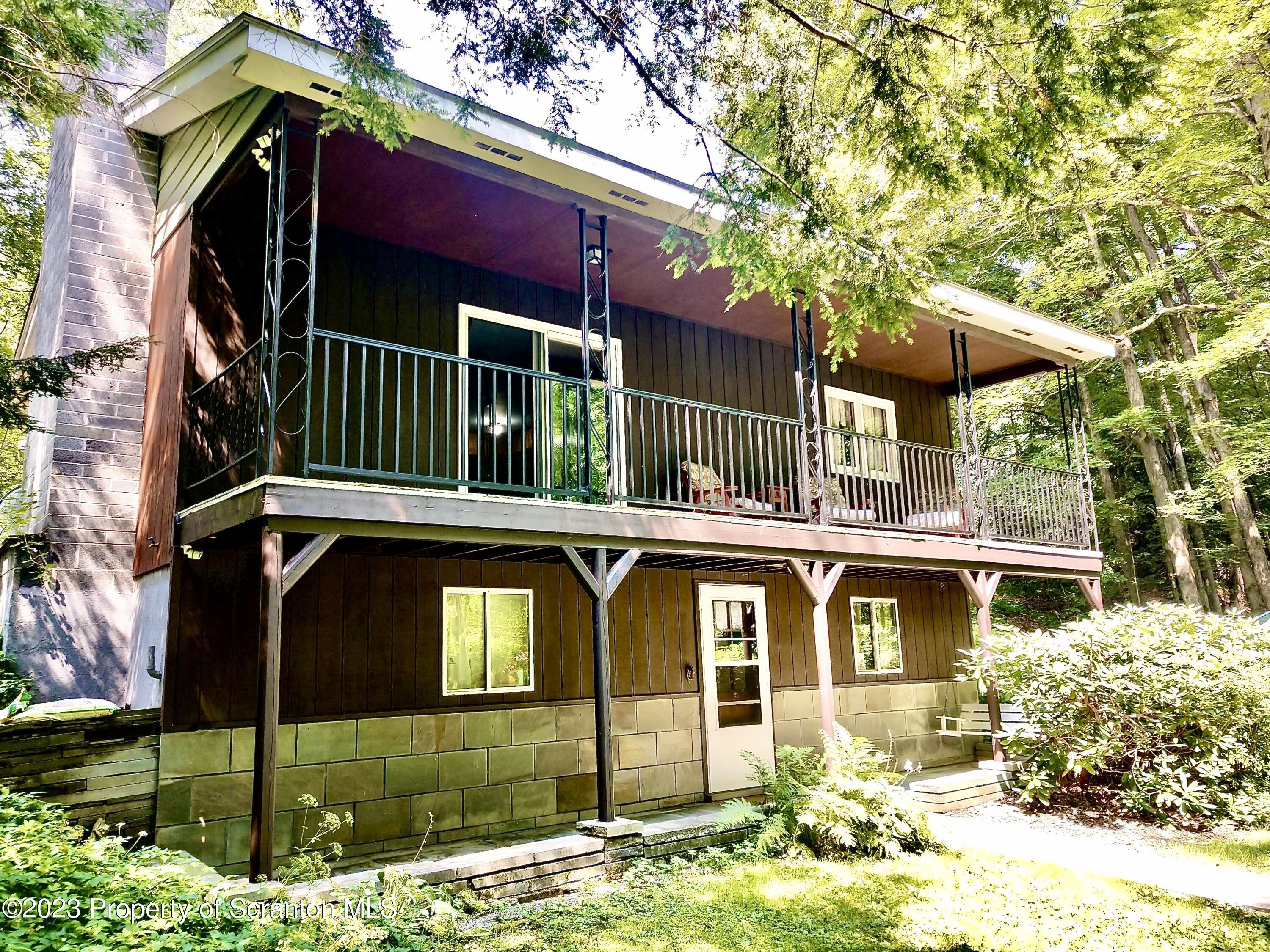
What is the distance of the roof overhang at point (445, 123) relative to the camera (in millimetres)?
5203

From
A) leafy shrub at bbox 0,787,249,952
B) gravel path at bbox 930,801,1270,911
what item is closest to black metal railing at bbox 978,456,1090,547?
gravel path at bbox 930,801,1270,911

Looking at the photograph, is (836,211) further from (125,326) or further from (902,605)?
(902,605)

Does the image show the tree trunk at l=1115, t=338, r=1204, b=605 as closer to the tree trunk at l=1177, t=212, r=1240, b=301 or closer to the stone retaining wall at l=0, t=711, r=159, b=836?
the tree trunk at l=1177, t=212, r=1240, b=301

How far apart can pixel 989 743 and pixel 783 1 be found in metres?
10.5

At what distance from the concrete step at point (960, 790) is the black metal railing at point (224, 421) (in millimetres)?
6821

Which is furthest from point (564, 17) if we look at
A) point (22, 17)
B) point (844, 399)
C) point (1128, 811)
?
point (1128, 811)

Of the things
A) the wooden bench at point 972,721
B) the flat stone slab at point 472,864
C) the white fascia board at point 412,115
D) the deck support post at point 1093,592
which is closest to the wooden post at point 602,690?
the flat stone slab at point 472,864

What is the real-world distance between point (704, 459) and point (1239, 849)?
6117 mm

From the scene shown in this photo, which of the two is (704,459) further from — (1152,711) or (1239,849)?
(1239,849)

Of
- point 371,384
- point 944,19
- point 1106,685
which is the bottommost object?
point 1106,685

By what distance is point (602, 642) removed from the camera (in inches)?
268

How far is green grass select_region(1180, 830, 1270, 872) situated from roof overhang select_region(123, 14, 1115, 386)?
4.84 meters

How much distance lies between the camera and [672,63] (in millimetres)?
5168

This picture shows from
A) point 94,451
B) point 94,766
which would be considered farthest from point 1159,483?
point 94,766
